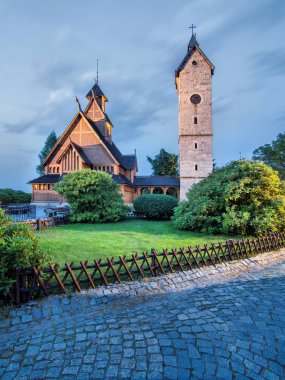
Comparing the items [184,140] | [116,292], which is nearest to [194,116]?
[184,140]

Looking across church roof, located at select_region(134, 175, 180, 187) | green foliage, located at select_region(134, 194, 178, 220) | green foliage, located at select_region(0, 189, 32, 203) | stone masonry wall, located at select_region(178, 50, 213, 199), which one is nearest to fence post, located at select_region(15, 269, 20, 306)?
green foliage, located at select_region(134, 194, 178, 220)

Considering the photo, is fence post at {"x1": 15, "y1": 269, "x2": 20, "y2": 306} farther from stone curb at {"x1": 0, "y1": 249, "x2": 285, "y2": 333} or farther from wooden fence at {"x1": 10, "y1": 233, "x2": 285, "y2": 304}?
stone curb at {"x1": 0, "y1": 249, "x2": 285, "y2": 333}

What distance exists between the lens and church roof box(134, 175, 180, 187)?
36.2 m

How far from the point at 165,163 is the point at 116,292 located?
53215mm

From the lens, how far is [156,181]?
36812 mm

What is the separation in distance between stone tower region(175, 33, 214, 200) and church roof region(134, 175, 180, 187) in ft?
20.7

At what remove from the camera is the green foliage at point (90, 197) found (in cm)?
1709

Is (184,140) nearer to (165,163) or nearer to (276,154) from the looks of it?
(276,154)

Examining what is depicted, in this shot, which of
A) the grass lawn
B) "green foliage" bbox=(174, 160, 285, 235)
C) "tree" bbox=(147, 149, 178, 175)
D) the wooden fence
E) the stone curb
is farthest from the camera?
"tree" bbox=(147, 149, 178, 175)

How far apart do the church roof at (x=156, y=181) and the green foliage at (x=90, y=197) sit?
1835cm

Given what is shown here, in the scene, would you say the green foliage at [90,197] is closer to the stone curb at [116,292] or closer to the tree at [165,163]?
the stone curb at [116,292]

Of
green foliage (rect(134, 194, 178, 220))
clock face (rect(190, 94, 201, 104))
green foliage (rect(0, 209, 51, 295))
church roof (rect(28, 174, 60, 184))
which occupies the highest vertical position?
clock face (rect(190, 94, 201, 104))

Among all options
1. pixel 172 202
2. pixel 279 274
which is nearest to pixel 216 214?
pixel 279 274

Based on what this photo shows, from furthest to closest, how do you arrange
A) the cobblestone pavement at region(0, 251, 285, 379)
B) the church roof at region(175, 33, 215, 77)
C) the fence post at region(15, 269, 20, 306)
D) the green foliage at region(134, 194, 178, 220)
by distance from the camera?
the church roof at region(175, 33, 215, 77), the green foliage at region(134, 194, 178, 220), the fence post at region(15, 269, 20, 306), the cobblestone pavement at region(0, 251, 285, 379)
